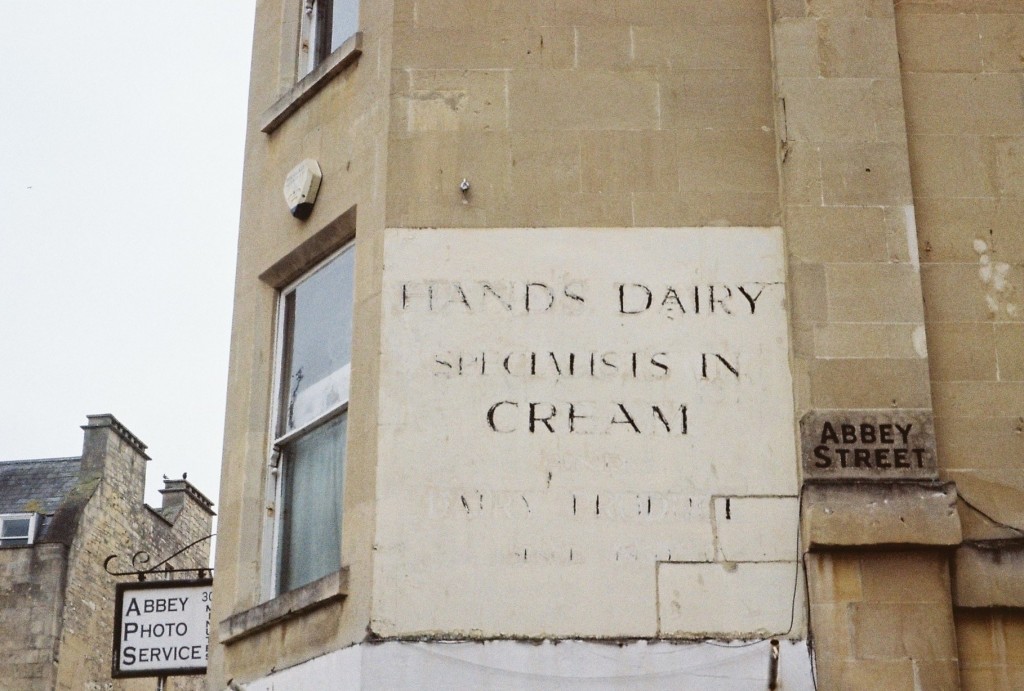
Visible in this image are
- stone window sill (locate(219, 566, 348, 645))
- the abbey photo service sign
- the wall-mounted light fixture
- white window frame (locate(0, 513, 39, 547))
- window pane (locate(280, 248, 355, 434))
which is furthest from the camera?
white window frame (locate(0, 513, 39, 547))

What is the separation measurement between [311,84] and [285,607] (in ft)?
13.0

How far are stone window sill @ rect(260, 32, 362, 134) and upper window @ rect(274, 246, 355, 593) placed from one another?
1.32 meters

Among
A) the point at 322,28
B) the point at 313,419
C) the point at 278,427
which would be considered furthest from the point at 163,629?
the point at 322,28

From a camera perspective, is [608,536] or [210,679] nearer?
[608,536]

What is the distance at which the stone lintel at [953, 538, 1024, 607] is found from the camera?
976 cm

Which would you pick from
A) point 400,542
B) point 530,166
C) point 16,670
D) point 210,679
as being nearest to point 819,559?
point 400,542

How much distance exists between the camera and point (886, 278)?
10.5 meters

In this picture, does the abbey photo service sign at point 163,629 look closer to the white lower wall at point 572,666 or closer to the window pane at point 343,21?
the white lower wall at point 572,666

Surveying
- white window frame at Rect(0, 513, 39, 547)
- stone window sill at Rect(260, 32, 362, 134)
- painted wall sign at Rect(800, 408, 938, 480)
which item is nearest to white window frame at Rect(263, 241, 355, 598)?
stone window sill at Rect(260, 32, 362, 134)

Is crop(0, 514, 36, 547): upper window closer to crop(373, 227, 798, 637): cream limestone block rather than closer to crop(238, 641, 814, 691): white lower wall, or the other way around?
crop(373, 227, 798, 637): cream limestone block

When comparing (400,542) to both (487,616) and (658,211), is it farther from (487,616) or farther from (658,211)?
(658,211)

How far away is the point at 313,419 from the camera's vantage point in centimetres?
1152

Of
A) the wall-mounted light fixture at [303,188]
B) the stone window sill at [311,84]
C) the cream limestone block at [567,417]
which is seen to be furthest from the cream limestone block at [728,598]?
the stone window sill at [311,84]

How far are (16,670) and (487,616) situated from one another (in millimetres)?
23581
